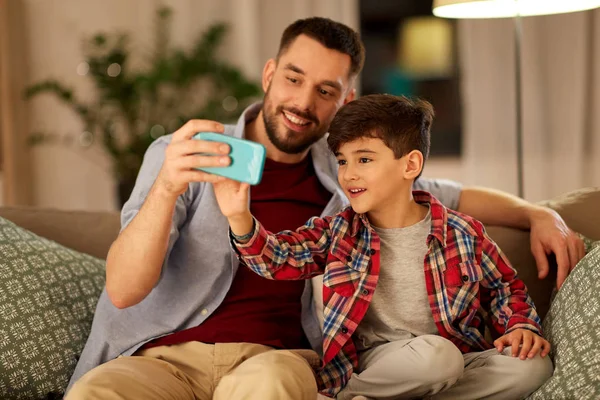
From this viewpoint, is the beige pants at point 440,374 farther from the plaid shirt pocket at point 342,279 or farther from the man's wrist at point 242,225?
the man's wrist at point 242,225

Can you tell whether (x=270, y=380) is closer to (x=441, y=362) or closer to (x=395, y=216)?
(x=441, y=362)

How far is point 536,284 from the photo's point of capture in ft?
6.46

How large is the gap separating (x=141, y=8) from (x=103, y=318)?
A: 3619 mm

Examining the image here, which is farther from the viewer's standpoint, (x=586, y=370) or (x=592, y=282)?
(x=592, y=282)

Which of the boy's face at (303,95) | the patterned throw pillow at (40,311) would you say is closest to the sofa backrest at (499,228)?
the patterned throw pillow at (40,311)

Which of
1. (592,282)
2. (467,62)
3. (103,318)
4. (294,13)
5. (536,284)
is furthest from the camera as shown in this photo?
(294,13)

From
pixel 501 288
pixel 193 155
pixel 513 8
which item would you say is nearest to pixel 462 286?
pixel 501 288

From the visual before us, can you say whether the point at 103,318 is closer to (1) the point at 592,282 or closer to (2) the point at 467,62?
(1) the point at 592,282

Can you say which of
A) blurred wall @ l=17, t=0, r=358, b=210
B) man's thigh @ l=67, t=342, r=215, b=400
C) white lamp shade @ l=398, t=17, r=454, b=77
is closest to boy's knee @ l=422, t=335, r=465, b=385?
man's thigh @ l=67, t=342, r=215, b=400

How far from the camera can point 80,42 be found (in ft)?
16.5

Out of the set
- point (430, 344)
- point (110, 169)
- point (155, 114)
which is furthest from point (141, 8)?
point (430, 344)

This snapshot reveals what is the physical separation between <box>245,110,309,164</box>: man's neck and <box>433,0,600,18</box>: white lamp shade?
0.78 metres

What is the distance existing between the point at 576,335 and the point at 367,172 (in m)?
0.54

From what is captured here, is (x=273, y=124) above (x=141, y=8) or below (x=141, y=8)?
below
